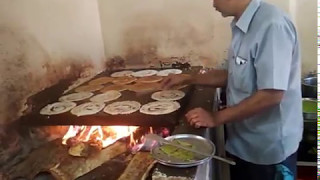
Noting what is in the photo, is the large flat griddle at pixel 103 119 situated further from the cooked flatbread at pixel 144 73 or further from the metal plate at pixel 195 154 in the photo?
the cooked flatbread at pixel 144 73

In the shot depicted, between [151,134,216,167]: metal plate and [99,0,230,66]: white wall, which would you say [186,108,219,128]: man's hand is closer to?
[151,134,216,167]: metal plate

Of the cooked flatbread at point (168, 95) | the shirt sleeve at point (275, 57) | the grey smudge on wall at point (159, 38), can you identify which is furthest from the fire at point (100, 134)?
the grey smudge on wall at point (159, 38)

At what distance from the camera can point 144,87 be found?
7.43 feet

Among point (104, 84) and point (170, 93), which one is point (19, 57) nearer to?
point (104, 84)

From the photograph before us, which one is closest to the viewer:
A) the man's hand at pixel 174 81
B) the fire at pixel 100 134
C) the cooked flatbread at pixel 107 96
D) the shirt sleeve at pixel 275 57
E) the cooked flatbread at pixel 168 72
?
the shirt sleeve at pixel 275 57

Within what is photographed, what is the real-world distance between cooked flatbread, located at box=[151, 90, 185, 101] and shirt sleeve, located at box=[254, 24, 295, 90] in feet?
2.10

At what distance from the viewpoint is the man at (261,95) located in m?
1.47

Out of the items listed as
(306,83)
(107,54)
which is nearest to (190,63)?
(107,54)

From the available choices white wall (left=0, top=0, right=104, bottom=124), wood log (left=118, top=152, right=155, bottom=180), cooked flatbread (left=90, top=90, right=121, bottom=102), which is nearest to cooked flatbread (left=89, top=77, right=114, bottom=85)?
white wall (left=0, top=0, right=104, bottom=124)

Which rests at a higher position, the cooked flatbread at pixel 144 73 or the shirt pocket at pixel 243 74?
the shirt pocket at pixel 243 74

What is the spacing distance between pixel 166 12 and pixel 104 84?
84 cm

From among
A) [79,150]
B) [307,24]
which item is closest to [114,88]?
[79,150]

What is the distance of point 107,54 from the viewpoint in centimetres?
294

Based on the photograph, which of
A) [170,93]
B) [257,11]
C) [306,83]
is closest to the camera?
[257,11]
